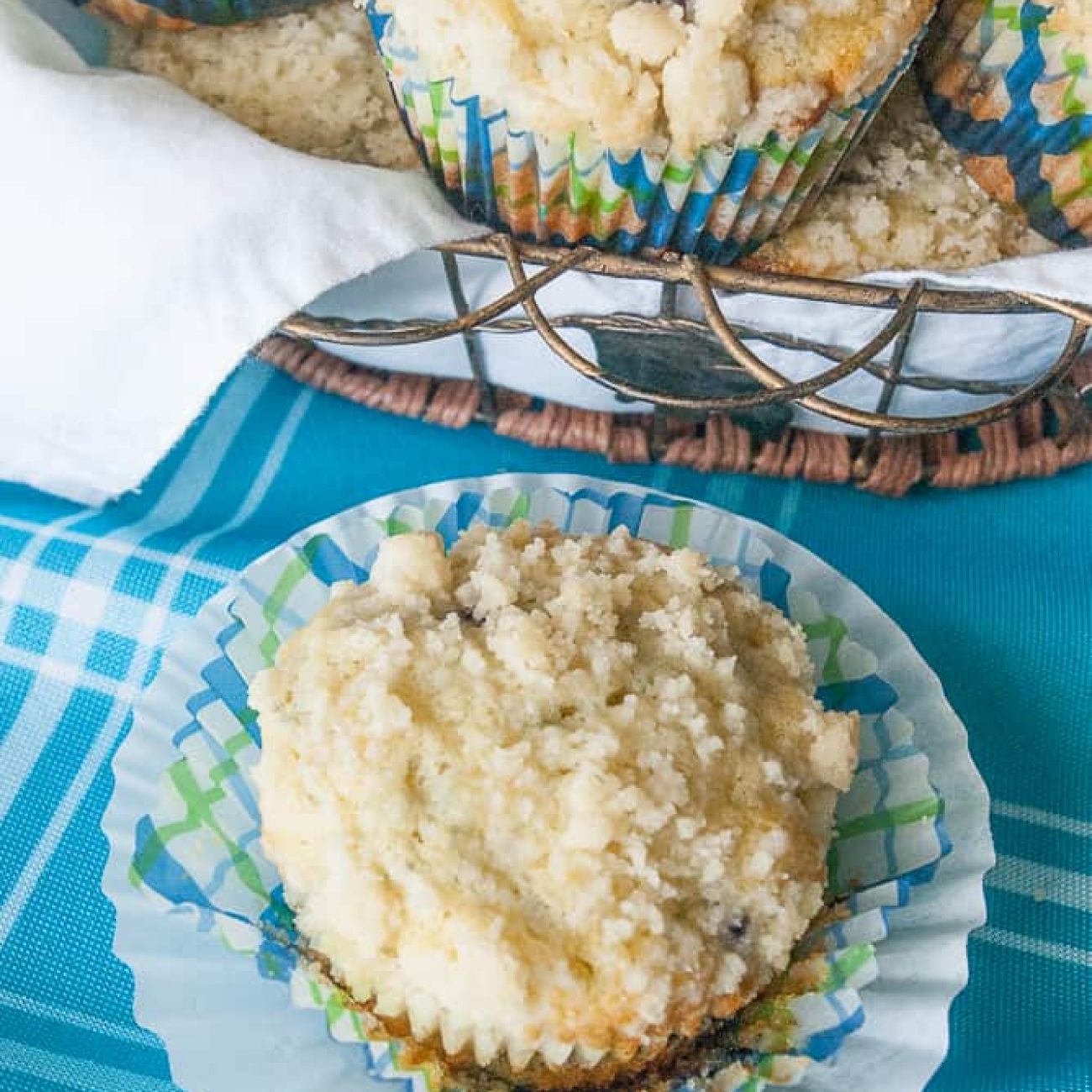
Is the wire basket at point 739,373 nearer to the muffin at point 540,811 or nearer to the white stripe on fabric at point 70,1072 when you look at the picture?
the muffin at point 540,811

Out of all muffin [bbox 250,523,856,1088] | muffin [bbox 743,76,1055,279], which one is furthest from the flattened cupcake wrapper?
muffin [bbox 743,76,1055,279]

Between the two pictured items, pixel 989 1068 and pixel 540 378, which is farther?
pixel 540 378

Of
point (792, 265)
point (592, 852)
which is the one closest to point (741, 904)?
point (592, 852)

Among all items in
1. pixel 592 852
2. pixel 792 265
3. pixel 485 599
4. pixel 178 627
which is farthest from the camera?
pixel 178 627

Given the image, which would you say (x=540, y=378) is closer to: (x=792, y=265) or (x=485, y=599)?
(x=792, y=265)

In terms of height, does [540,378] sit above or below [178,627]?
above

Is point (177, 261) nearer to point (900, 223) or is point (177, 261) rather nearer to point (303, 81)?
point (303, 81)
